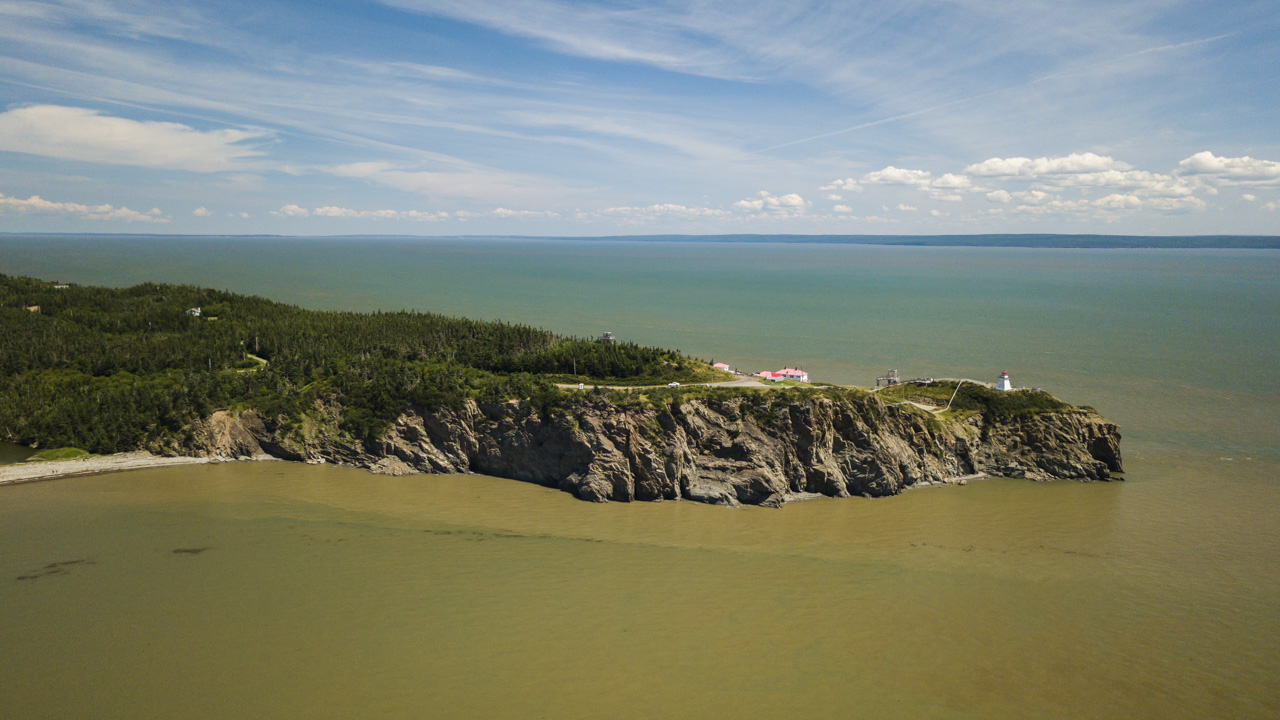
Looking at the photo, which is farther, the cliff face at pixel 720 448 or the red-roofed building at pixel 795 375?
the red-roofed building at pixel 795 375

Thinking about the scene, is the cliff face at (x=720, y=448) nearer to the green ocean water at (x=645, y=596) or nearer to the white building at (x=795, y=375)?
the green ocean water at (x=645, y=596)

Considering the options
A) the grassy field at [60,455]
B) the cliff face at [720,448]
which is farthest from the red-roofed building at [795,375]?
the grassy field at [60,455]

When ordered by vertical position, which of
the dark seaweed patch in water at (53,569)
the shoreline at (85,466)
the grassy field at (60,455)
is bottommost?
the dark seaweed patch in water at (53,569)

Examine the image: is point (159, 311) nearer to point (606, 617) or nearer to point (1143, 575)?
point (606, 617)

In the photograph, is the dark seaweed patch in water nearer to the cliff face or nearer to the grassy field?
the cliff face


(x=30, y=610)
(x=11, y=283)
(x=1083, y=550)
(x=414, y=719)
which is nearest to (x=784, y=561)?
(x=1083, y=550)
